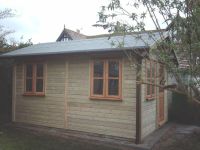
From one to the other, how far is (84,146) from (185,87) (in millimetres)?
3773

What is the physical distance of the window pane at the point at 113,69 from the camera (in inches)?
313

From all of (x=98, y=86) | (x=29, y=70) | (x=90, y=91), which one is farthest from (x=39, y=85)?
(x=98, y=86)

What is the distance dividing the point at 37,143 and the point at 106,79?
2825 mm

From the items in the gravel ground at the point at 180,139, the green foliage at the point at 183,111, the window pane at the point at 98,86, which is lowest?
the gravel ground at the point at 180,139

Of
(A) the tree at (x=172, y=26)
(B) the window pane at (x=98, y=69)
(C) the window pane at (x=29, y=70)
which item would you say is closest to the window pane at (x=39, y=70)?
(C) the window pane at (x=29, y=70)

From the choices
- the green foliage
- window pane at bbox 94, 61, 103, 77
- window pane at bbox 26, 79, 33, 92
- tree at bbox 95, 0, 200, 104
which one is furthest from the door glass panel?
the green foliage

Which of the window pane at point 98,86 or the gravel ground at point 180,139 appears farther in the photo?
the window pane at point 98,86

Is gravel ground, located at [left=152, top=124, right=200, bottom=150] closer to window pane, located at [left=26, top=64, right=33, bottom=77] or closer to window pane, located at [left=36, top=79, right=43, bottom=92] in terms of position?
window pane, located at [left=36, top=79, right=43, bottom=92]

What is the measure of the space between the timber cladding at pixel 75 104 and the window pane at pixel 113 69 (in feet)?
0.75

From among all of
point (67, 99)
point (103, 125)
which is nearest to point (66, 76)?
point (67, 99)

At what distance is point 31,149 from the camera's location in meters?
6.92

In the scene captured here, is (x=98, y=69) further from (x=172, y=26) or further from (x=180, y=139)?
(x=172, y=26)

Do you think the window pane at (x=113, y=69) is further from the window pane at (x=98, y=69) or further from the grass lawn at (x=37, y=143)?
the grass lawn at (x=37, y=143)

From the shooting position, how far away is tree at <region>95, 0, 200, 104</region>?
4480 millimetres
